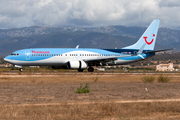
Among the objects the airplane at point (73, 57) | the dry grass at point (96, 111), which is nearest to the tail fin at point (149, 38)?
the airplane at point (73, 57)

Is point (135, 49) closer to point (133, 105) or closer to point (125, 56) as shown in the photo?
point (125, 56)

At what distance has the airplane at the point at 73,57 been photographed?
50562 millimetres

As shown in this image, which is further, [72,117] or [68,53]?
[68,53]

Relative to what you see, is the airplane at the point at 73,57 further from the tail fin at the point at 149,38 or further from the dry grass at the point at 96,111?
the dry grass at the point at 96,111

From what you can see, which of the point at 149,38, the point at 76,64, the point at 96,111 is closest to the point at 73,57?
the point at 76,64

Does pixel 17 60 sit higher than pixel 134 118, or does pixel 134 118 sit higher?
pixel 17 60

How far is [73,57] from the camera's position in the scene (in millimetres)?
52500

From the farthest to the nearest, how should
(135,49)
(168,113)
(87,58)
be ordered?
(135,49) → (87,58) → (168,113)

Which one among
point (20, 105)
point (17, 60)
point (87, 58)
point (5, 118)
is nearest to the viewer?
point (5, 118)

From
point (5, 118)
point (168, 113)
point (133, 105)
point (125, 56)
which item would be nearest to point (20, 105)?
point (5, 118)

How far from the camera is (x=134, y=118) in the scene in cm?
1366

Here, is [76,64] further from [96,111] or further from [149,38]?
[96,111]

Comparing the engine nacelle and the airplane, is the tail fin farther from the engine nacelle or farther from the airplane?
the engine nacelle

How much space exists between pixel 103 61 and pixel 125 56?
5830 mm
